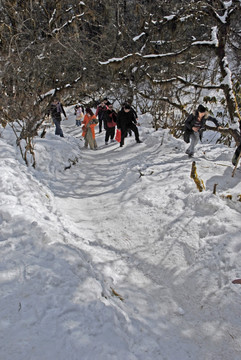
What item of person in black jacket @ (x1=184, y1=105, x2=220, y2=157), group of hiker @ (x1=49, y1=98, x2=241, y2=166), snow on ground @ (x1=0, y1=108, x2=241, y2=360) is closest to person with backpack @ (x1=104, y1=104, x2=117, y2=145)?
group of hiker @ (x1=49, y1=98, x2=241, y2=166)

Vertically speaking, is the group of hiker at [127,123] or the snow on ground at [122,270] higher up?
the group of hiker at [127,123]

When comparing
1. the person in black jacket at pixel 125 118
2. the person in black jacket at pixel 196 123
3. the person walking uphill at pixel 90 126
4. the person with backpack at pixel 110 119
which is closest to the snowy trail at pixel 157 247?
the person in black jacket at pixel 196 123

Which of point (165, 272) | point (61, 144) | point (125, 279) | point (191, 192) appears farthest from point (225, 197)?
point (61, 144)

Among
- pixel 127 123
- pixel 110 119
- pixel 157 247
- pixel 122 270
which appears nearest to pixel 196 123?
pixel 127 123

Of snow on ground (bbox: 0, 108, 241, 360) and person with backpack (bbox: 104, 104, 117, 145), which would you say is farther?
person with backpack (bbox: 104, 104, 117, 145)

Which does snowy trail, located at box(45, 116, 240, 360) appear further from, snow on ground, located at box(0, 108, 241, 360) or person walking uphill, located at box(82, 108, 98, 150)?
person walking uphill, located at box(82, 108, 98, 150)

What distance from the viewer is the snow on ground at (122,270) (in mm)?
1979

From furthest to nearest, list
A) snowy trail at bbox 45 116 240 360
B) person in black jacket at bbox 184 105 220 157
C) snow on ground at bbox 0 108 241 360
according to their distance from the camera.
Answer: person in black jacket at bbox 184 105 220 157, snowy trail at bbox 45 116 240 360, snow on ground at bbox 0 108 241 360

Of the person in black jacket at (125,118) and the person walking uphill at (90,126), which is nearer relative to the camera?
the person in black jacket at (125,118)

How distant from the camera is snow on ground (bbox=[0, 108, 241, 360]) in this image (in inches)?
→ 77.9

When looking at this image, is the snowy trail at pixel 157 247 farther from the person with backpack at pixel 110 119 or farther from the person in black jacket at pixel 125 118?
the person with backpack at pixel 110 119

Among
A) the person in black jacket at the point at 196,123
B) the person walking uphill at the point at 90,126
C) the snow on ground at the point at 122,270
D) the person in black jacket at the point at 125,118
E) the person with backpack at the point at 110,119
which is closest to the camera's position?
the snow on ground at the point at 122,270

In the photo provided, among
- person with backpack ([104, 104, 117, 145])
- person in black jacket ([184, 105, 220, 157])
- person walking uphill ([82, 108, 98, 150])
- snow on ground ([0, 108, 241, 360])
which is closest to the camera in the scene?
snow on ground ([0, 108, 241, 360])

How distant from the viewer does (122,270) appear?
131 inches
